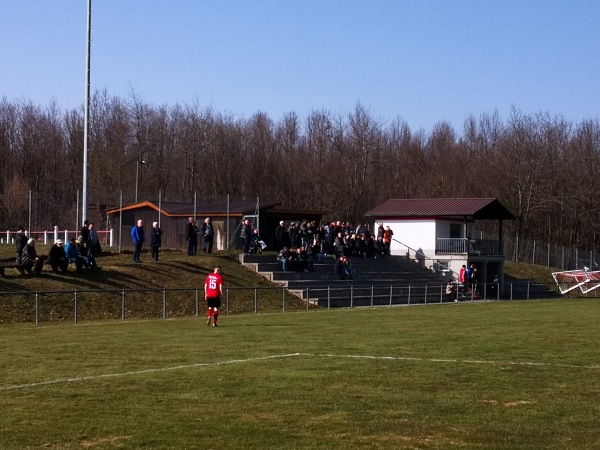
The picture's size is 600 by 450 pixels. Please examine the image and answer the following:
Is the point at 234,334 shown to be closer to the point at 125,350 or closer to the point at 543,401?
the point at 125,350

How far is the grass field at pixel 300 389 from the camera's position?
Answer: 35.6 feet

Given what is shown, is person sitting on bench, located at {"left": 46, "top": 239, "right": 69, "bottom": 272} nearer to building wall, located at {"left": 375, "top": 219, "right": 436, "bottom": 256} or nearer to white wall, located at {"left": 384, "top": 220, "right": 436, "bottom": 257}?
white wall, located at {"left": 384, "top": 220, "right": 436, "bottom": 257}

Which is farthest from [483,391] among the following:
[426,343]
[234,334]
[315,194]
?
[315,194]

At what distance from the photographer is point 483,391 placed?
14.3 meters

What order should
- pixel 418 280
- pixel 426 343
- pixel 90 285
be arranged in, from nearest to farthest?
pixel 426 343
pixel 90 285
pixel 418 280

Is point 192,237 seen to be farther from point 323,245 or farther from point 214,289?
point 214,289

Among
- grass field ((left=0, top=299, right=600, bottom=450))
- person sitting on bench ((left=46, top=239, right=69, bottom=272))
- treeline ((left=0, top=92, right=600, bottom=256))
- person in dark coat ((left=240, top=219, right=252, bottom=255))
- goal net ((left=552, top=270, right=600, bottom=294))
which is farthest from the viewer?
treeline ((left=0, top=92, right=600, bottom=256))

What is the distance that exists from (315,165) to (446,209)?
4008 centimetres

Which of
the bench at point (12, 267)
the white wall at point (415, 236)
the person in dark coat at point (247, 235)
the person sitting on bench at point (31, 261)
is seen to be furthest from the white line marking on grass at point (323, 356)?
the white wall at point (415, 236)

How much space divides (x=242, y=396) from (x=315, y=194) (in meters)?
82.1

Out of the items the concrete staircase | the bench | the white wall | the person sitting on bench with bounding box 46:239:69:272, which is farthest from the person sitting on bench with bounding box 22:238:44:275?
the white wall

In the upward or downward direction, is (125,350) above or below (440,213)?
below

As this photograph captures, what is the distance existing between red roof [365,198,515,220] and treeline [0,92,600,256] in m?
22.0

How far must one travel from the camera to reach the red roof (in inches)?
2379
